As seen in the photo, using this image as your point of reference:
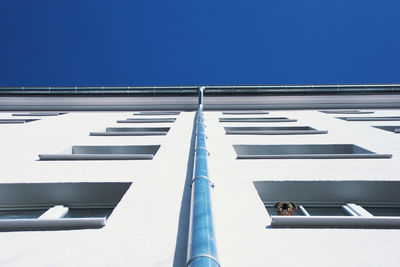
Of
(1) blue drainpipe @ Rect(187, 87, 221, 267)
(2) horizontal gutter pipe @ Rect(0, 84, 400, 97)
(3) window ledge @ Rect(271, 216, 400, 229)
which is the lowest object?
(3) window ledge @ Rect(271, 216, 400, 229)

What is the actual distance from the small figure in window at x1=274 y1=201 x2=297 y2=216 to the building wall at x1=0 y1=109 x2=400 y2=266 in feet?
1.17

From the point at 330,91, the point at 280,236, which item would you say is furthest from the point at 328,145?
the point at 330,91

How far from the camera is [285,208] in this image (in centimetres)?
335

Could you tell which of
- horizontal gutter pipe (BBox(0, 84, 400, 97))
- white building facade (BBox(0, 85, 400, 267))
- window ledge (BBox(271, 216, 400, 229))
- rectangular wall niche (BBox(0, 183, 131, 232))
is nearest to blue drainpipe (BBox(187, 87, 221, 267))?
white building facade (BBox(0, 85, 400, 267))

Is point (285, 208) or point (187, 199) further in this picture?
point (285, 208)

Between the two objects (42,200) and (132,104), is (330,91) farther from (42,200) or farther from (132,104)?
(42,200)

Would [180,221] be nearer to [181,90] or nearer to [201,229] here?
[201,229]

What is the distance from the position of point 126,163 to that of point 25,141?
126 inches

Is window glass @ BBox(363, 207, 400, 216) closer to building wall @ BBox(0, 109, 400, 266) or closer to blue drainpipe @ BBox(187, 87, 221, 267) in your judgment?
building wall @ BBox(0, 109, 400, 266)

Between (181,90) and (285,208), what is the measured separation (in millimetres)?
11702

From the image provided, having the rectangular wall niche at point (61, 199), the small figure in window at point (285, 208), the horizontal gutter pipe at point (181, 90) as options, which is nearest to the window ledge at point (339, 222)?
the small figure in window at point (285, 208)

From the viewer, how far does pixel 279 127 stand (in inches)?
346

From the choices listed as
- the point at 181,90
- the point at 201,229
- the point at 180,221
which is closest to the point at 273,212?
the point at 180,221

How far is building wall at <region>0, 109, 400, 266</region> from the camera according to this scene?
7.18 ft
